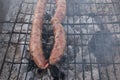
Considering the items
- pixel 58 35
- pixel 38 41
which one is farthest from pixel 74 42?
pixel 38 41

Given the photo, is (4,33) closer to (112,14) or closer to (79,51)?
(79,51)

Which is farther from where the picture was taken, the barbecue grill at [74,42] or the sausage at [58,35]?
the barbecue grill at [74,42]

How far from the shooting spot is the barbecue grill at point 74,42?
5648 millimetres

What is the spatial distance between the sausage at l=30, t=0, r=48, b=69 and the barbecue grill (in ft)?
0.96

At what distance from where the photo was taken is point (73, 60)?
595 cm

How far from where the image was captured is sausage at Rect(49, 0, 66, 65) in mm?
5504

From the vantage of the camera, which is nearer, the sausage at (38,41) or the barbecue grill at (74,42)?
the sausage at (38,41)

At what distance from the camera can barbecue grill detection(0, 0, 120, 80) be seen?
5648mm

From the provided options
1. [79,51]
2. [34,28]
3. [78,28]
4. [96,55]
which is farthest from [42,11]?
[96,55]

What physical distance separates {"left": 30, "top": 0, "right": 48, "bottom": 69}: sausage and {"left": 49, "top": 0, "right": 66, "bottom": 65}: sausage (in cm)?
25

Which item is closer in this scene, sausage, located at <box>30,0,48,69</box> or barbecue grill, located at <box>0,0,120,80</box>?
sausage, located at <box>30,0,48,69</box>

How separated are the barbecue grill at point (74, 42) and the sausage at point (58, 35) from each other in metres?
0.32

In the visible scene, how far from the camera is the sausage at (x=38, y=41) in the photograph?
5496 millimetres

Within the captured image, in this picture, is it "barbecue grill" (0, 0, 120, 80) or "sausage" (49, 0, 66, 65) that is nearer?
"sausage" (49, 0, 66, 65)
